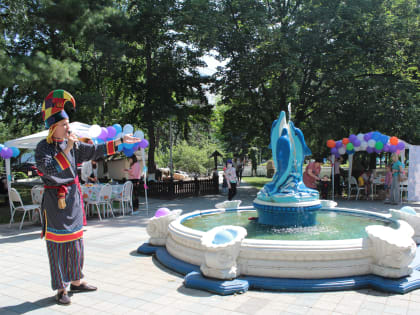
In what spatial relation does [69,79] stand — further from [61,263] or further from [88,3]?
[61,263]

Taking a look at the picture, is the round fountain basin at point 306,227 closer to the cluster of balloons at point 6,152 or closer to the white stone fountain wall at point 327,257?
the white stone fountain wall at point 327,257

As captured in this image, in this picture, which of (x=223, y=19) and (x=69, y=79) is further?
(x=223, y=19)

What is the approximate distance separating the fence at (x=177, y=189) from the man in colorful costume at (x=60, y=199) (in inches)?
424

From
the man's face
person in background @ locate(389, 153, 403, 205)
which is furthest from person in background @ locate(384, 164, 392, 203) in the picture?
the man's face

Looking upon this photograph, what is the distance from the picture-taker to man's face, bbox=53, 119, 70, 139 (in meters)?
4.04

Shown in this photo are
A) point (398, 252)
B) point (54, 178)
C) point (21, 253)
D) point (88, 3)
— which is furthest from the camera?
point (88, 3)

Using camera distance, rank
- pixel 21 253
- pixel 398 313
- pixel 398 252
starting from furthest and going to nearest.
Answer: pixel 21 253 → pixel 398 252 → pixel 398 313

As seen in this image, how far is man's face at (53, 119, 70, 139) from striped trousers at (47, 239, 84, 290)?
4.24 ft

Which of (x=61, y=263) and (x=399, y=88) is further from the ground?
(x=399, y=88)

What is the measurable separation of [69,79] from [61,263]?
26.2 feet

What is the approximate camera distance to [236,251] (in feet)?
14.6

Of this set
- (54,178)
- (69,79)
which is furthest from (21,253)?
(69,79)

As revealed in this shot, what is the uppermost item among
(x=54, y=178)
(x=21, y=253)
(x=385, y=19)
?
(x=385, y=19)

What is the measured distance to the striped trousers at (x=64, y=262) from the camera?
3.97 m
